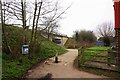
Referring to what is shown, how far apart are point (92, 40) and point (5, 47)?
41599mm

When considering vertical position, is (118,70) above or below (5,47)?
below

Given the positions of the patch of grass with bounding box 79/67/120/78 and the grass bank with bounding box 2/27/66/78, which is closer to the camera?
the patch of grass with bounding box 79/67/120/78

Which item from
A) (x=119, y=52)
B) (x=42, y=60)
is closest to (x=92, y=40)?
(x=42, y=60)

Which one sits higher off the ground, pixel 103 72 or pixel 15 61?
pixel 15 61

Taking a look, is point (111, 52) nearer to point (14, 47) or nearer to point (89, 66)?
point (89, 66)

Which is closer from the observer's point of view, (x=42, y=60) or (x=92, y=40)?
(x=42, y=60)

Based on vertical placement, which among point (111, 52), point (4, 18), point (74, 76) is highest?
point (4, 18)

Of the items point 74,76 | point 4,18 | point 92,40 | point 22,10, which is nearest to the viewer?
A: point 74,76

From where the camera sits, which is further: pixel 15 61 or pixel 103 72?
pixel 15 61

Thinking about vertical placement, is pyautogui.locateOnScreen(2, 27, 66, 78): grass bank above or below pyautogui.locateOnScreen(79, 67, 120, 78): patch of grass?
above

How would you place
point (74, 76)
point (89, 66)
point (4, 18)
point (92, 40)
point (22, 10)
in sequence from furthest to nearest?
point (92, 40), point (22, 10), point (4, 18), point (89, 66), point (74, 76)

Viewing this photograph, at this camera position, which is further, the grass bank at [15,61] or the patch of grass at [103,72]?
the grass bank at [15,61]

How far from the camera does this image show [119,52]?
1241 cm

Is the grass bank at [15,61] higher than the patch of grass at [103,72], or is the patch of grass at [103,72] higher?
the grass bank at [15,61]
